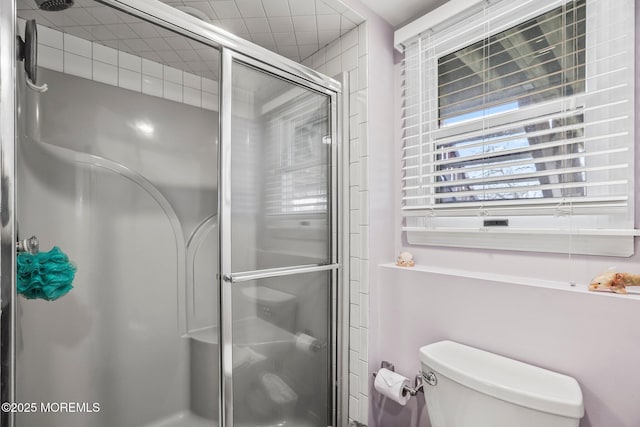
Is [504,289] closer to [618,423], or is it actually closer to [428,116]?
[618,423]

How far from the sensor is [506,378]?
910 millimetres

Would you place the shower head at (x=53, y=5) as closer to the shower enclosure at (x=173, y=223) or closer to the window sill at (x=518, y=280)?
the shower enclosure at (x=173, y=223)

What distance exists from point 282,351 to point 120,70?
148cm

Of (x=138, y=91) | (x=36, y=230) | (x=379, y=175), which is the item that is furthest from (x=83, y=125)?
(x=379, y=175)

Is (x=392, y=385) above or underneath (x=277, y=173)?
underneath

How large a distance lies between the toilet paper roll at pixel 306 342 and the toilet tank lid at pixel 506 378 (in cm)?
47

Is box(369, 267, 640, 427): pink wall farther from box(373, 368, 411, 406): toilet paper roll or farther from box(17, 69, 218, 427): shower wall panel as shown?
box(17, 69, 218, 427): shower wall panel

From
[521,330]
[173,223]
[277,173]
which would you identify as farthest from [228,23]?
[521,330]

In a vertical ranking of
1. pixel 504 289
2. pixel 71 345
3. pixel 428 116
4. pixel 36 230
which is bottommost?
pixel 71 345

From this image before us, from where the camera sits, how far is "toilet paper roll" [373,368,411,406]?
1144mm

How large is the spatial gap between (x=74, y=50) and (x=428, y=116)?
1.56m

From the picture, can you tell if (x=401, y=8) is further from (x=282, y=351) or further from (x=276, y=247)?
(x=282, y=351)

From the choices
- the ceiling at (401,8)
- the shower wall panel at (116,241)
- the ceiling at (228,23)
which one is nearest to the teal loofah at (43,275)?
the shower wall panel at (116,241)

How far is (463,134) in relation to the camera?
1.20 metres
